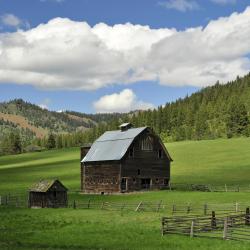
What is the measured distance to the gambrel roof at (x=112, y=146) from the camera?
73.9 m

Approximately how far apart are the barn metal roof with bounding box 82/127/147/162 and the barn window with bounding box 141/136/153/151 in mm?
1662

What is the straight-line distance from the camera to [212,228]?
36000mm

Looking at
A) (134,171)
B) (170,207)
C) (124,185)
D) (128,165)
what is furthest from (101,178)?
(170,207)

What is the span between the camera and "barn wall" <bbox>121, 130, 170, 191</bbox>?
73250 mm

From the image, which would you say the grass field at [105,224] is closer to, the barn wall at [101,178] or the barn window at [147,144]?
the barn wall at [101,178]

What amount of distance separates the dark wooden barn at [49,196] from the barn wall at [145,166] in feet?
51.1

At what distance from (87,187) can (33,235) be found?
4312cm

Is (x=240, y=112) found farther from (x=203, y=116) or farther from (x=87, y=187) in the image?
(x=87, y=187)

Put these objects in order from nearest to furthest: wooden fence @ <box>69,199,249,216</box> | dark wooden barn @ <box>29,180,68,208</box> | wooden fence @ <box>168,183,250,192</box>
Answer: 1. wooden fence @ <box>69,199,249,216</box>
2. dark wooden barn @ <box>29,180,68,208</box>
3. wooden fence @ <box>168,183,250,192</box>

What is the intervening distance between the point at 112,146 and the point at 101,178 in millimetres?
5188

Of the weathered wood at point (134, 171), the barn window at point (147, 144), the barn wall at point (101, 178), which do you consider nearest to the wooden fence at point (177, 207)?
the barn wall at point (101, 178)

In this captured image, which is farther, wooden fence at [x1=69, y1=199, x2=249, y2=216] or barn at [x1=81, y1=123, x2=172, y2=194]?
barn at [x1=81, y1=123, x2=172, y2=194]

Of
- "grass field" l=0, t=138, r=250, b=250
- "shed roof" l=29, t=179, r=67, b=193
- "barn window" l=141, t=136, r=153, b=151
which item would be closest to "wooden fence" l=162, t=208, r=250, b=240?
"grass field" l=0, t=138, r=250, b=250

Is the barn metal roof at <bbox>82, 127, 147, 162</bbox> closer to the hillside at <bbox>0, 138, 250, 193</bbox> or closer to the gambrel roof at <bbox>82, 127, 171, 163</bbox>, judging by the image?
the gambrel roof at <bbox>82, 127, 171, 163</bbox>
